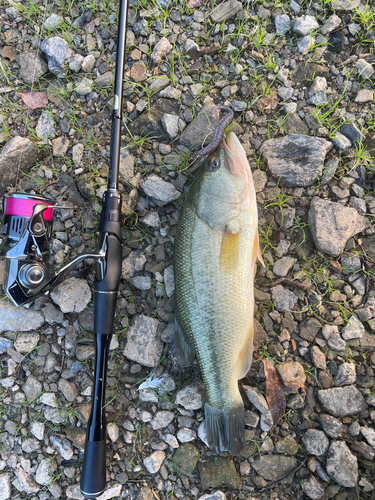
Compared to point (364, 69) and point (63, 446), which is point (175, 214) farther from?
point (63, 446)

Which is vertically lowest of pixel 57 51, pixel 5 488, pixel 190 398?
pixel 5 488

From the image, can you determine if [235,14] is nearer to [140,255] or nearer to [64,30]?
[64,30]

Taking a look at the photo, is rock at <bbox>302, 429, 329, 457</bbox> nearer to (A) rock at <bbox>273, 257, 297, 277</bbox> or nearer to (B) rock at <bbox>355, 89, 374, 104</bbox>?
(A) rock at <bbox>273, 257, 297, 277</bbox>

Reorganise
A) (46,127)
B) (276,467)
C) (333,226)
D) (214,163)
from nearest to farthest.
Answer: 1. (214,163)
2. (276,467)
3. (333,226)
4. (46,127)

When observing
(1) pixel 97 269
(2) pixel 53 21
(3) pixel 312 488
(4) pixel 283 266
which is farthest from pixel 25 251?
(3) pixel 312 488

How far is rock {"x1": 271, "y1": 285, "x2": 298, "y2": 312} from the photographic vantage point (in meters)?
2.49

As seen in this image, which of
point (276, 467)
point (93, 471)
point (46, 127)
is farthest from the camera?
point (46, 127)

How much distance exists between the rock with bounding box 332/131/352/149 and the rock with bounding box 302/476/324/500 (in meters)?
2.60

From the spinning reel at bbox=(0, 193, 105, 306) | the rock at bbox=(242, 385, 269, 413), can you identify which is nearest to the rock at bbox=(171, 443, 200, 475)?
the rock at bbox=(242, 385, 269, 413)

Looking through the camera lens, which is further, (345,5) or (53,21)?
(53,21)

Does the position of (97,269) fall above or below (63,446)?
above

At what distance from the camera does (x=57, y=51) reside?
264cm

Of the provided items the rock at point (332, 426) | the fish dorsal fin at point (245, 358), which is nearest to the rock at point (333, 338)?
the rock at point (332, 426)

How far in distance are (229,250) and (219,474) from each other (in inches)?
68.2
